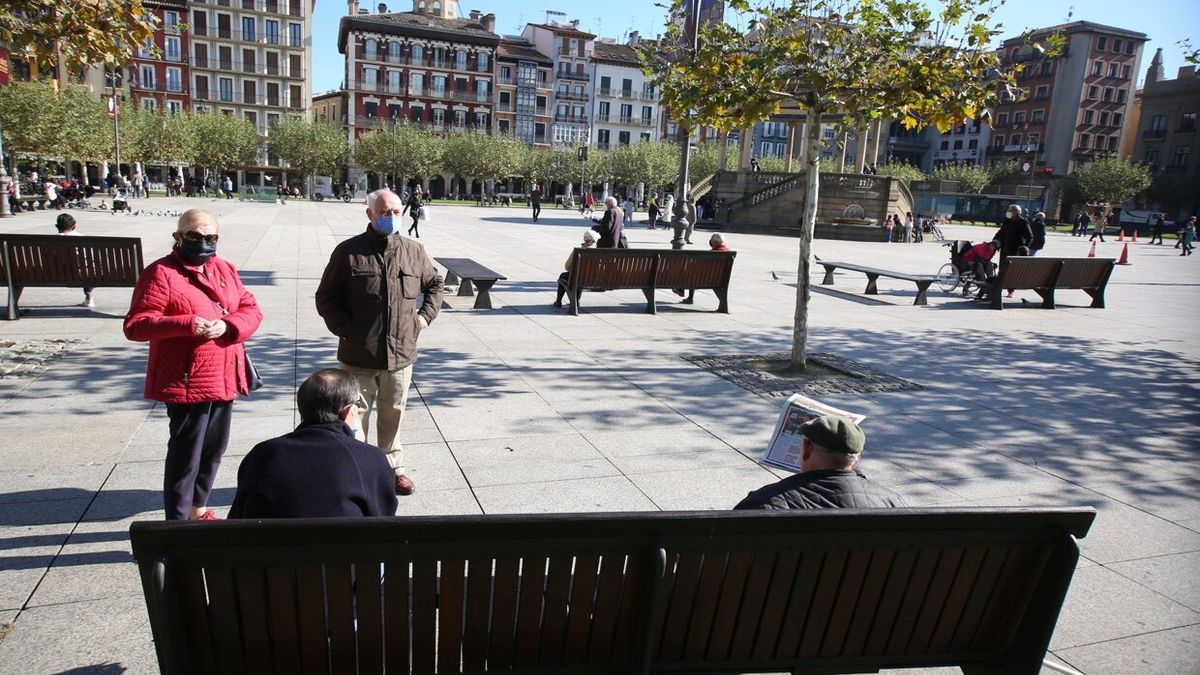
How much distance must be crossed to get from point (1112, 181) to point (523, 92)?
5702 centimetres

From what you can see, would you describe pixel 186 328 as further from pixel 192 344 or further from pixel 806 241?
pixel 806 241

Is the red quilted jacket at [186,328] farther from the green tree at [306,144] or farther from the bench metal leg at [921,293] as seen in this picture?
the green tree at [306,144]

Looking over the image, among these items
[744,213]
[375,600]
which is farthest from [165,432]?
[744,213]

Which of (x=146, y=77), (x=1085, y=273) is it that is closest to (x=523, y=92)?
(x=146, y=77)

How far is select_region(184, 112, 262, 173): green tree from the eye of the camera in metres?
57.3

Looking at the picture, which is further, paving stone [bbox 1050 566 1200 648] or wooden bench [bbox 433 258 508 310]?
wooden bench [bbox 433 258 508 310]

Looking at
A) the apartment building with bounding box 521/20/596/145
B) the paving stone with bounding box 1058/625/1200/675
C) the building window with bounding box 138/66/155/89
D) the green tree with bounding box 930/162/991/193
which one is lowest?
the paving stone with bounding box 1058/625/1200/675

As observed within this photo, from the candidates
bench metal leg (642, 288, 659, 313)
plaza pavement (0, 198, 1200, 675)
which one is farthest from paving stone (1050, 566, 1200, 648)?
bench metal leg (642, 288, 659, 313)

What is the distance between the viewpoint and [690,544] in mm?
2406

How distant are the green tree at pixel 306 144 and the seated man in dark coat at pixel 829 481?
2599 inches

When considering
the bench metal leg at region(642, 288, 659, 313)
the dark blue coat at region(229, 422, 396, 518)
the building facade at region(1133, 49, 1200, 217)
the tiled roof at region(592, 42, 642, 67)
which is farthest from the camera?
the tiled roof at region(592, 42, 642, 67)

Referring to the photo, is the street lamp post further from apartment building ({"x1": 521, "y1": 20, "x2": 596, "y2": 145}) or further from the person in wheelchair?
apartment building ({"x1": 521, "y1": 20, "x2": 596, "y2": 145})

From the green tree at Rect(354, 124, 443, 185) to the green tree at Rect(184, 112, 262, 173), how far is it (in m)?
9.01

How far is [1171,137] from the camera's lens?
6956 cm
